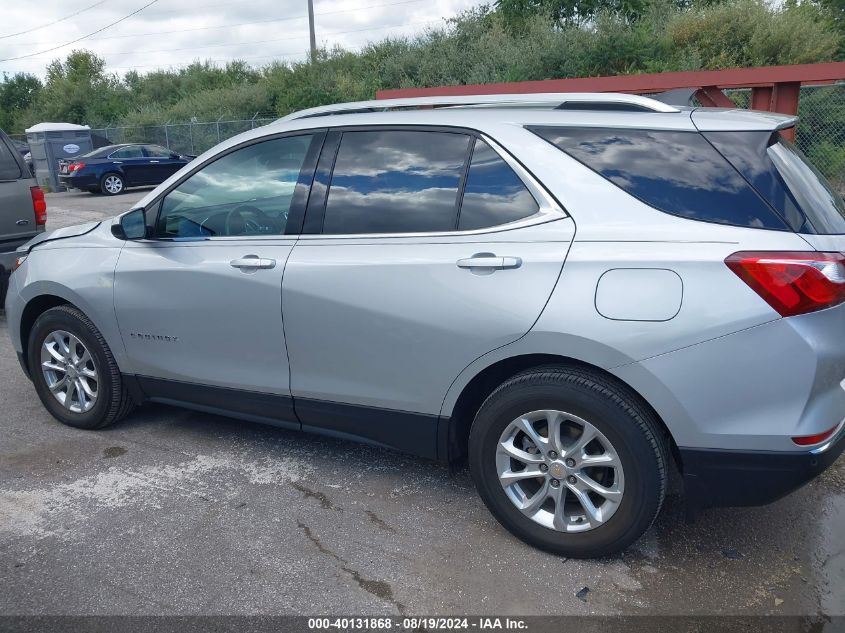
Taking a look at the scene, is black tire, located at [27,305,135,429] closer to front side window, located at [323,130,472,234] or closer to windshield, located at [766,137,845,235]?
front side window, located at [323,130,472,234]

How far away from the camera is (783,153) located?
2.89 metres

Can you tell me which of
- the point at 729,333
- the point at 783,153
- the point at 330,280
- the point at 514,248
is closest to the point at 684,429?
the point at 729,333

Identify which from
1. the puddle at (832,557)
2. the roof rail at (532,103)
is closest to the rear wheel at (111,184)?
the roof rail at (532,103)

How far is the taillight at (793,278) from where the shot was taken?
255cm

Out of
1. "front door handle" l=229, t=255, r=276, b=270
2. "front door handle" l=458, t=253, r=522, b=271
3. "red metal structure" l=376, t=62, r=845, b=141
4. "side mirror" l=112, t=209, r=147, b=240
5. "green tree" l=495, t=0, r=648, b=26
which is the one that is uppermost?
"green tree" l=495, t=0, r=648, b=26

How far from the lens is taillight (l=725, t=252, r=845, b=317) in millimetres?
2547

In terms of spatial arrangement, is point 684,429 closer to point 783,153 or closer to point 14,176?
point 783,153

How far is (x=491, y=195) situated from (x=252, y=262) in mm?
1222

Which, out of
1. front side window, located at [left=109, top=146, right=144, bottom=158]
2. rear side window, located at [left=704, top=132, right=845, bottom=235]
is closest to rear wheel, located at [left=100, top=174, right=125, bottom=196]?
front side window, located at [left=109, top=146, right=144, bottom=158]

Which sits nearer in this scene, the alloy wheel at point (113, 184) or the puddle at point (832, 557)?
the puddle at point (832, 557)

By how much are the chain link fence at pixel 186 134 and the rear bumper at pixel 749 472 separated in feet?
75.4

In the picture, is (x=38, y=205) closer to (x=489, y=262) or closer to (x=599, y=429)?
(x=489, y=262)

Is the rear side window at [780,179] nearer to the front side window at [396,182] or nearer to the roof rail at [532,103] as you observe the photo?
the roof rail at [532,103]

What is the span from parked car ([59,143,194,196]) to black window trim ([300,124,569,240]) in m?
18.7
